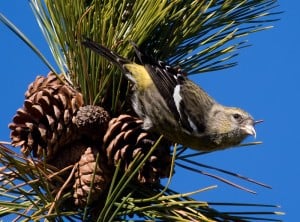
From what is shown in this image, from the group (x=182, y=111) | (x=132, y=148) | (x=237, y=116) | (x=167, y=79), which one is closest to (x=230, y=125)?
(x=237, y=116)

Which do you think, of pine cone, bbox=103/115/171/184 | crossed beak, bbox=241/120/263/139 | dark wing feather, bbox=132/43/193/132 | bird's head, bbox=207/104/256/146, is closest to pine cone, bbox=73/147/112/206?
pine cone, bbox=103/115/171/184

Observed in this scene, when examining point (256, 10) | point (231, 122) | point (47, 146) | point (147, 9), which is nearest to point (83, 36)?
point (147, 9)

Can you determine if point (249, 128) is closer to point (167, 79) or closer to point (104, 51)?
point (167, 79)

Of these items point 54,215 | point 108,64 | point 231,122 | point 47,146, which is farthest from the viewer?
point 231,122

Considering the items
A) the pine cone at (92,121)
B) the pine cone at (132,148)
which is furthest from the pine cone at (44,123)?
the pine cone at (132,148)

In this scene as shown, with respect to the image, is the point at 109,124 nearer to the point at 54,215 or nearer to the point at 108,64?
the point at 108,64

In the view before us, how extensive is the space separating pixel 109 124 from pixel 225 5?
0.79m

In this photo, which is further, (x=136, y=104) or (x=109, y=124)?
(x=136, y=104)

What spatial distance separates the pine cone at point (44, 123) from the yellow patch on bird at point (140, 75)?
10.4 inches

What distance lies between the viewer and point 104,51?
198 centimetres

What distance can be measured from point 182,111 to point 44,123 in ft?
3.12

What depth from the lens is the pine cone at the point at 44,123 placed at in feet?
6.38

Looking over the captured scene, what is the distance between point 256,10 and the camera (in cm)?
246

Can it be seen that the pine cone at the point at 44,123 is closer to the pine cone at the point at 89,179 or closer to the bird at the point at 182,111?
the pine cone at the point at 89,179
